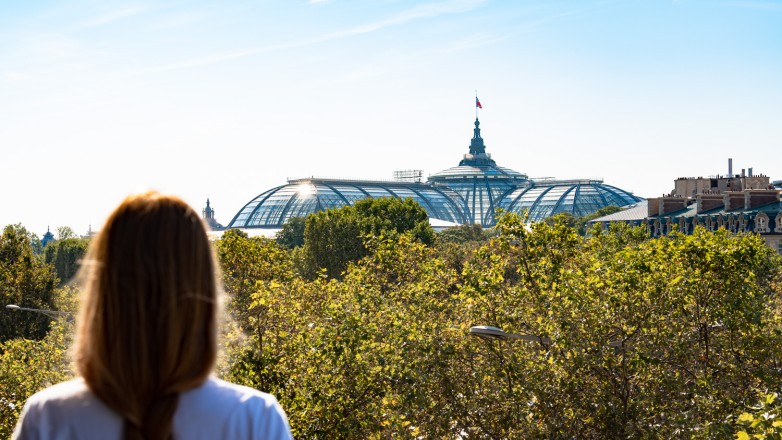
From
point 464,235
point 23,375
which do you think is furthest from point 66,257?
point 23,375

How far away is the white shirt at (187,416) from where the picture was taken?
3.33 meters

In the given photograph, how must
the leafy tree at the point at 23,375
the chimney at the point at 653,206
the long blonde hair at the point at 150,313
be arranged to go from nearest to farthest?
the long blonde hair at the point at 150,313 → the leafy tree at the point at 23,375 → the chimney at the point at 653,206

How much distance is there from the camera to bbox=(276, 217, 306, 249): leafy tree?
487 ft

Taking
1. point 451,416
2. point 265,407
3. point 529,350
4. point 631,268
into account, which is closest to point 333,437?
point 451,416

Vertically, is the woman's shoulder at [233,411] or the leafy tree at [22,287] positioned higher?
the woman's shoulder at [233,411]

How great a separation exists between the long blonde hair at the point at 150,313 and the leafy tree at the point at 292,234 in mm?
143770

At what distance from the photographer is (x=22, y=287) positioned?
60094 mm

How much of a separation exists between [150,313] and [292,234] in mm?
148755

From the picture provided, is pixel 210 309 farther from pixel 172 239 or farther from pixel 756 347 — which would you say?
pixel 756 347

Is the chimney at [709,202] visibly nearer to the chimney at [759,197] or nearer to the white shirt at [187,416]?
the chimney at [759,197]

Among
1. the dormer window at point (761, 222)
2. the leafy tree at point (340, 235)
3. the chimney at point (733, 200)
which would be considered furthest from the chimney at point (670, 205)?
the leafy tree at point (340, 235)

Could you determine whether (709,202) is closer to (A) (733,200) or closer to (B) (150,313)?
(A) (733,200)

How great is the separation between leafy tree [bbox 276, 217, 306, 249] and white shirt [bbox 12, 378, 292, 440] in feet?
471

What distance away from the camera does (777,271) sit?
59.5 meters
